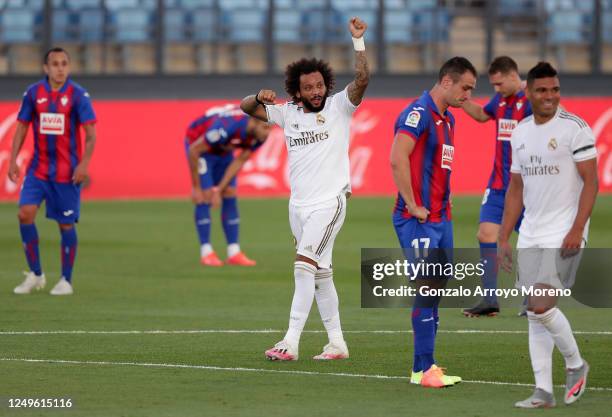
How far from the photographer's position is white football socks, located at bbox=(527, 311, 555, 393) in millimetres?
7199

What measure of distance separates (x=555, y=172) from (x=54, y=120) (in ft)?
22.4

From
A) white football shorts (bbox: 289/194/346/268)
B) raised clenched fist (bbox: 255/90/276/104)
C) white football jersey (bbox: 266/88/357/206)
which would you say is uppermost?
raised clenched fist (bbox: 255/90/276/104)

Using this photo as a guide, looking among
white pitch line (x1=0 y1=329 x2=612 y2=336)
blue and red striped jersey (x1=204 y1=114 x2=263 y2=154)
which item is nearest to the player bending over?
blue and red striped jersey (x1=204 y1=114 x2=263 y2=154)

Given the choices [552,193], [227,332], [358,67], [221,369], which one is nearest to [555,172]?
[552,193]

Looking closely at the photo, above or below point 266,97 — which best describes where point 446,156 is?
below

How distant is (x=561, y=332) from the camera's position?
285 inches

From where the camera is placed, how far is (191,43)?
3139 cm

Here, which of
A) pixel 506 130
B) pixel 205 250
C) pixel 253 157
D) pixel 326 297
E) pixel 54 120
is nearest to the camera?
pixel 326 297

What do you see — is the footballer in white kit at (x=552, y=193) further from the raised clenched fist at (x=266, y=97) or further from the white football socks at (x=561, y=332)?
the raised clenched fist at (x=266, y=97)

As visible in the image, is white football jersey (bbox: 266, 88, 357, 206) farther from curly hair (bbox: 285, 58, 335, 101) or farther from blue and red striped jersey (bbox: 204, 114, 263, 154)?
→ blue and red striped jersey (bbox: 204, 114, 263, 154)

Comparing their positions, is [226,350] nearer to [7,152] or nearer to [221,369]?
[221,369]

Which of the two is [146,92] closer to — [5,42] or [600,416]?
[5,42]

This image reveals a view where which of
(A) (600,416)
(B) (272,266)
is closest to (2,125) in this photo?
(B) (272,266)

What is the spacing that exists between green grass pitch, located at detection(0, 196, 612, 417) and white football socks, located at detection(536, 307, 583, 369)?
0.26 m
